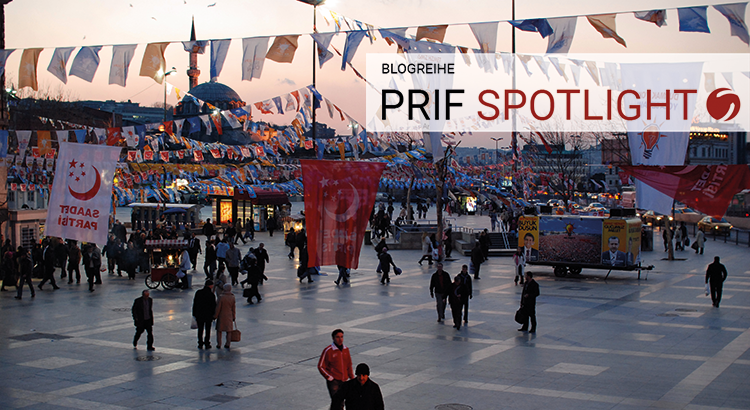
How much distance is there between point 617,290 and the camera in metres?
20.8

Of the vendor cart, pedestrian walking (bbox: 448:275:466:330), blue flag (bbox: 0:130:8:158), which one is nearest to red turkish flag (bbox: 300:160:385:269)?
pedestrian walking (bbox: 448:275:466:330)

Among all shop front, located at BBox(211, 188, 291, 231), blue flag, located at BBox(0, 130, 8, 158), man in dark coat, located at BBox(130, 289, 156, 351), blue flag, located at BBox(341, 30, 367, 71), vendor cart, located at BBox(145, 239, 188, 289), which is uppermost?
blue flag, located at BBox(341, 30, 367, 71)

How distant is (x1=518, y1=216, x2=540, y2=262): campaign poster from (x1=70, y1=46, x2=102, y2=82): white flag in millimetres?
14882

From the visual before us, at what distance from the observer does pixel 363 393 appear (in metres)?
6.81

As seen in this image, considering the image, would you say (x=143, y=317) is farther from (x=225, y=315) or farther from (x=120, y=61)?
(x=120, y=61)

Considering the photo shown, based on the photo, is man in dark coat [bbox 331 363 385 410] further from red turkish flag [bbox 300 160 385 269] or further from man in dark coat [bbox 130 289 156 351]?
man in dark coat [bbox 130 289 156 351]

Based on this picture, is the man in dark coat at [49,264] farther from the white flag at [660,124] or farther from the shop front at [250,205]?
the shop front at [250,205]

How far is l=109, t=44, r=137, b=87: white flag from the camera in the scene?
15.7 meters

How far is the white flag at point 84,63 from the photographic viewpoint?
51.0ft

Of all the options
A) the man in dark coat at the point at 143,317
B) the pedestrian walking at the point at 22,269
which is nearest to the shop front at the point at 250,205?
the pedestrian walking at the point at 22,269

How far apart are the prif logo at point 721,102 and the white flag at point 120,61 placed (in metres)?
16.0

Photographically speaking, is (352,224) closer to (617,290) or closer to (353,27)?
(353,27)

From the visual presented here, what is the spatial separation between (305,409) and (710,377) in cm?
655

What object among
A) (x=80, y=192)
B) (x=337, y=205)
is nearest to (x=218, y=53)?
(x=80, y=192)
